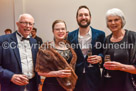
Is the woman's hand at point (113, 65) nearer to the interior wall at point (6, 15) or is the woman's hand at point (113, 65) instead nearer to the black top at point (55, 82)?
the black top at point (55, 82)

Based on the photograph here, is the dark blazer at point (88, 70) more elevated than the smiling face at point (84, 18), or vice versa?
the smiling face at point (84, 18)

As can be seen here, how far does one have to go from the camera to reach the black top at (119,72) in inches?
80.5

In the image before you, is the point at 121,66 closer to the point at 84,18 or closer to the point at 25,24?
the point at 84,18

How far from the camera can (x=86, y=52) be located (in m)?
2.51

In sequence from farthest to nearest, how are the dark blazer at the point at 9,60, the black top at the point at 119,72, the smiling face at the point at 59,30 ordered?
the smiling face at the point at 59,30 < the dark blazer at the point at 9,60 < the black top at the point at 119,72

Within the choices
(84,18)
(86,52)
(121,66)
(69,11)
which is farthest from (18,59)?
(69,11)

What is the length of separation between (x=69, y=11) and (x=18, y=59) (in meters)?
5.02

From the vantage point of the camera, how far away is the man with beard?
8.01 ft

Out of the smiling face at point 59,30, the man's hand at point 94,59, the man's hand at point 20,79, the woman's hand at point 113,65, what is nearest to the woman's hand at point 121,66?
the woman's hand at point 113,65

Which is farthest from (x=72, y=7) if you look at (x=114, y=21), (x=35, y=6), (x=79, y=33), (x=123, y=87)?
(x=123, y=87)

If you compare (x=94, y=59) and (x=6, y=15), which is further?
(x=6, y=15)

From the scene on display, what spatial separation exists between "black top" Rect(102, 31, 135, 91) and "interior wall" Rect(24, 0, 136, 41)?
449cm

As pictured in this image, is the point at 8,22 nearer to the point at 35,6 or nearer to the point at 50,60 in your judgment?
the point at 35,6

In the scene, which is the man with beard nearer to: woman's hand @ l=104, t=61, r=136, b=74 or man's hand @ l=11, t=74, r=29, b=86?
woman's hand @ l=104, t=61, r=136, b=74
